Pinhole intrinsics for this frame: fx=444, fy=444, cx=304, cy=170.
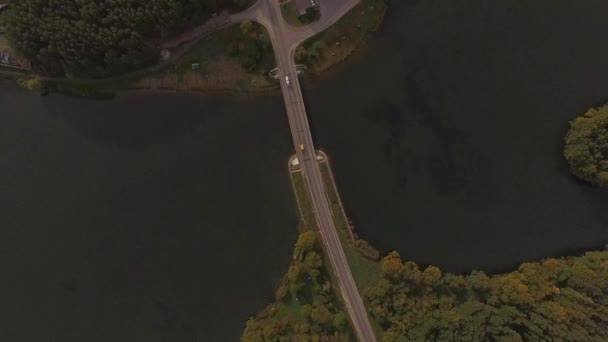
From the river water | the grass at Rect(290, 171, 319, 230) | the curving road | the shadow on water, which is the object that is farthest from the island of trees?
the shadow on water

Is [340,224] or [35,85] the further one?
[35,85]

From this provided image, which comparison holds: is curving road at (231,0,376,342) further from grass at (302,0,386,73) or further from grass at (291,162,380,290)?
grass at (302,0,386,73)

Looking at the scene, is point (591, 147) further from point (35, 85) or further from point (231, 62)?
point (35, 85)

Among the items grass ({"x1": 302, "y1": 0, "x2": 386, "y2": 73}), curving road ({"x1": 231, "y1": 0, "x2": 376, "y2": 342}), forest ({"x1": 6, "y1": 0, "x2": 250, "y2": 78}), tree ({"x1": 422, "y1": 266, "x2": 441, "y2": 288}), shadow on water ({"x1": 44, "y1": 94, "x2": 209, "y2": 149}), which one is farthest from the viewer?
shadow on water ({"x1": 44, "y1": 94, "x2": 209, "y2": 149})

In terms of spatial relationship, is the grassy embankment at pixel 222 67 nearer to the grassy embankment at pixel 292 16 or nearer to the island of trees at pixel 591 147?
the grassy embankment at pixel 292 16

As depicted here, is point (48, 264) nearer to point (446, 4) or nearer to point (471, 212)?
point (471, 212)

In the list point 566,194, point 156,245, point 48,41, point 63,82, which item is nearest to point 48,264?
point 156,245

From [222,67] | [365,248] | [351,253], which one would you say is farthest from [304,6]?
[351,253]
